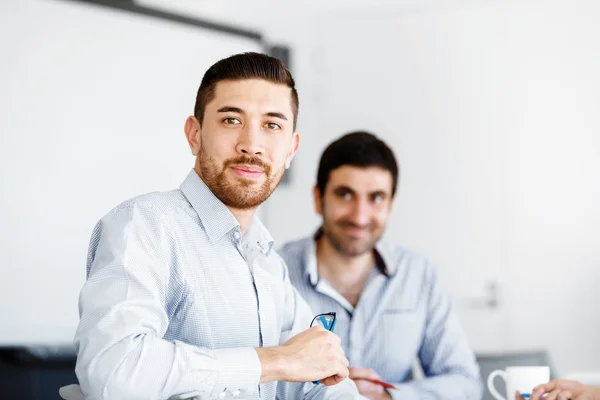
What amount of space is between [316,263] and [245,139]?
2.82ft

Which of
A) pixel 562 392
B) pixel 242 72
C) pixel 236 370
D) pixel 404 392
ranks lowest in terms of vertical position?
pixel 404 392

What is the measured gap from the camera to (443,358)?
1.97 metres

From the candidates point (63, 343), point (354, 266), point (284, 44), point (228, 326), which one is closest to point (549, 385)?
point (228, 326)

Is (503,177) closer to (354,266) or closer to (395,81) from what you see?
(395,81)

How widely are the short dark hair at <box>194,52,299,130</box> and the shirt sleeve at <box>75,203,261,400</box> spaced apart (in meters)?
0.28

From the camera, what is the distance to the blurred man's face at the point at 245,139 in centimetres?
125

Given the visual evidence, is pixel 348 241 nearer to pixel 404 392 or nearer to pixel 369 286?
pixel 369 286

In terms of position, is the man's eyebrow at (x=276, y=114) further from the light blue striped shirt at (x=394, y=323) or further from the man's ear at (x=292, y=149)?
the light blue striped shirt at (x=394, y=323)

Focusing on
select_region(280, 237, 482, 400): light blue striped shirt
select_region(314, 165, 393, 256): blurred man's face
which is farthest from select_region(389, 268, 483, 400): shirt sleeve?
select_region(314, 165, 393, 256): blurred man's face

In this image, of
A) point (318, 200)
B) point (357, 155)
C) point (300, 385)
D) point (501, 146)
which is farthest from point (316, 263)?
point (501, 146)

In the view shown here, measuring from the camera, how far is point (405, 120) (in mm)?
3543

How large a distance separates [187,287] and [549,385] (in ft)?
2.38

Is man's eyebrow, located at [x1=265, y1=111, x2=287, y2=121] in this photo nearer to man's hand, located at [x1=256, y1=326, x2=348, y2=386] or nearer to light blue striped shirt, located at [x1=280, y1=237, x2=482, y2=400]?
man's hand, located at [x1=256, y1=326, x2=348, y2=386]

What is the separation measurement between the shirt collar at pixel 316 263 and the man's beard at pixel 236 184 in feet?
2.37
